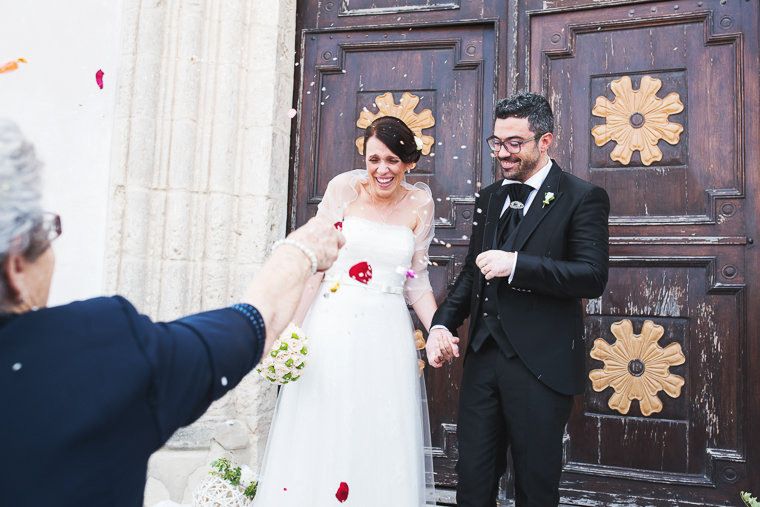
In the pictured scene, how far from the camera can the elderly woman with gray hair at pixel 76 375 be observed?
799 millimetres

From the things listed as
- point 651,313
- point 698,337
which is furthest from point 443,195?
point 698,337

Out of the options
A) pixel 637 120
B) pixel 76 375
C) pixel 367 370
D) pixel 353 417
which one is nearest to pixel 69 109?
pixel 367 370

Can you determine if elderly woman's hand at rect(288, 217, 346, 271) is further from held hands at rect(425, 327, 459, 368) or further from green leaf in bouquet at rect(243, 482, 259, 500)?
green leaf in bouquet at rect(243, 482, 259, 500)

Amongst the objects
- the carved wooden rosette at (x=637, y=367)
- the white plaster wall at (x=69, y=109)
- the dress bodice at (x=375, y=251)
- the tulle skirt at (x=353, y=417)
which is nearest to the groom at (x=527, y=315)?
the tulle skirt at (x=353, y=417)

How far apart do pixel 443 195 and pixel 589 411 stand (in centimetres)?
156

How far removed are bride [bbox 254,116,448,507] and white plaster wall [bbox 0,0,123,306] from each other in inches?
63.8

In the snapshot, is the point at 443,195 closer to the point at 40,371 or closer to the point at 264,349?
the point at 264,349

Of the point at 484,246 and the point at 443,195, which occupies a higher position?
the point at 443,195

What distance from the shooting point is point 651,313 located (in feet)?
10.5

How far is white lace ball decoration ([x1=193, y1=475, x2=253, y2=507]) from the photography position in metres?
2.80

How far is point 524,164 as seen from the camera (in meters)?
2.54

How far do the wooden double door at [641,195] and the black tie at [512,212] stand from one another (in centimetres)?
101

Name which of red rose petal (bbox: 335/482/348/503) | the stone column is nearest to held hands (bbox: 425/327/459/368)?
red rose petal (bbox: 335/482/348/503)

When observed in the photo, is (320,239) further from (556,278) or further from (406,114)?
(406,114)
